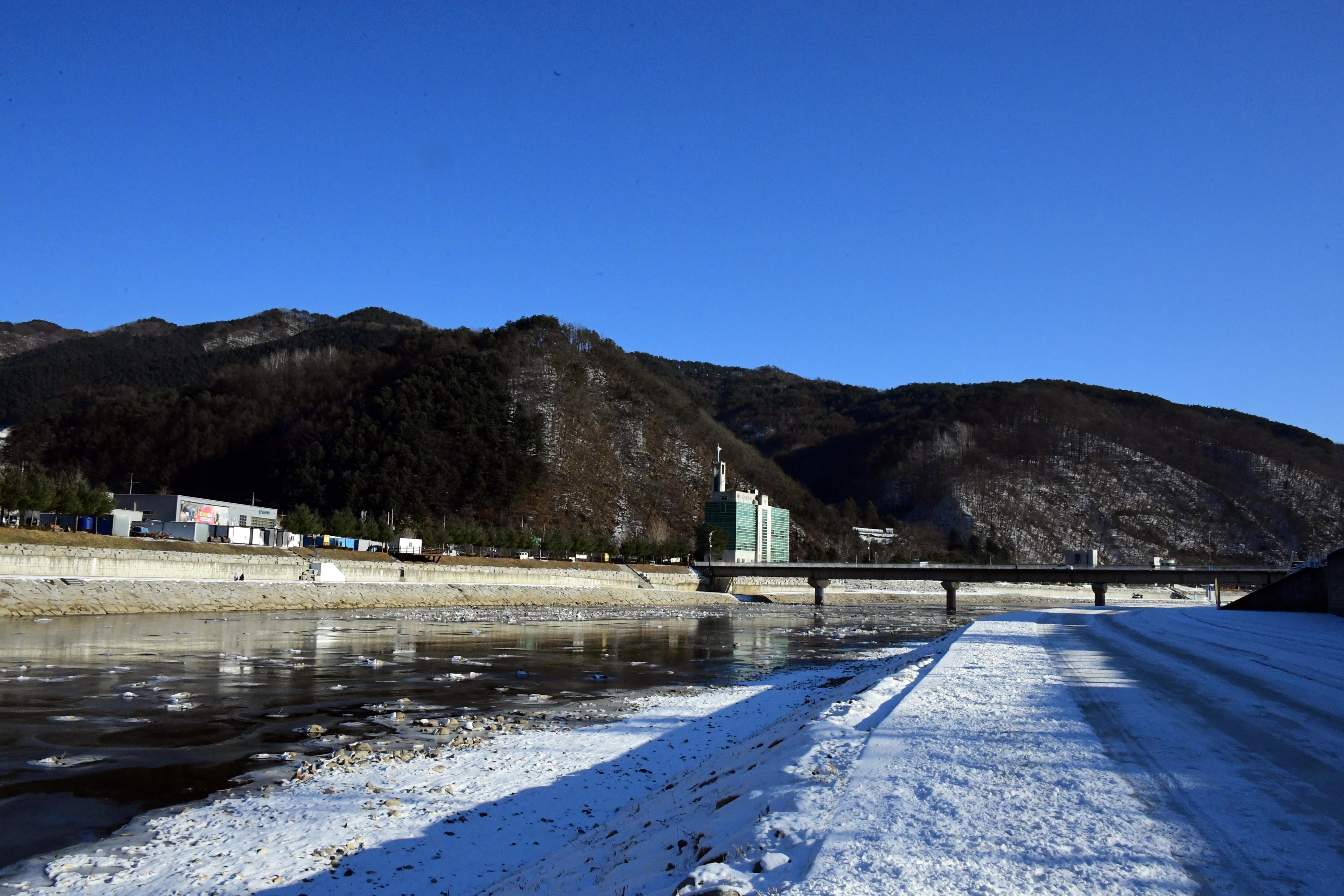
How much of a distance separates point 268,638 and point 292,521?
6603cm

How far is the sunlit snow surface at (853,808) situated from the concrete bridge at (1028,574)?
78.5 metres

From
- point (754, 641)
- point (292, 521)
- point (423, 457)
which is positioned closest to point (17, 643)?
point (754, 641)

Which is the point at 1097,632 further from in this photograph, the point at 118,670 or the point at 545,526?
the point at 545,526

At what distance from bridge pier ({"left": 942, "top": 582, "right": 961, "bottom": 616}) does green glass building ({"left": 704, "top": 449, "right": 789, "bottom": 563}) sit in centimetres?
5853

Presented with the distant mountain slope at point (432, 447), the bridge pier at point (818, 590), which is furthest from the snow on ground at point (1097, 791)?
the distant mountain slope at point (432, 447)

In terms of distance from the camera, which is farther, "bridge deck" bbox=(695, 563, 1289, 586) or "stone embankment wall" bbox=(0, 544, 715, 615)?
"bridge deck" bbox=(695, 563, 1289, 586)

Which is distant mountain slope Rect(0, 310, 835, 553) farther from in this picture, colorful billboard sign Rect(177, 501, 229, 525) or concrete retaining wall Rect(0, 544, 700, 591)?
concrete retaining wall Rect(0, 544, 700, 591)

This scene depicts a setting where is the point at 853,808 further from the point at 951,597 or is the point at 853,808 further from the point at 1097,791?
the point at 951,597

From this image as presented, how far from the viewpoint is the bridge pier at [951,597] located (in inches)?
3536

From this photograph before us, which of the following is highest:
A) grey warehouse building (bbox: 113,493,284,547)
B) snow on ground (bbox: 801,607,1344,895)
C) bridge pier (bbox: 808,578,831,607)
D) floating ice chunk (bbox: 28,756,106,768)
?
grey warehouse building (bbox: 113,493,284,547)

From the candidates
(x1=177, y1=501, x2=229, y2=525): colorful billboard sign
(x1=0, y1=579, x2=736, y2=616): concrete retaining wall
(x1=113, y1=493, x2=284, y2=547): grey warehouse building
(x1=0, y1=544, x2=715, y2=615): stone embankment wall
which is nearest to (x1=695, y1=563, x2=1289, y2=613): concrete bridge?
(x1=0, y1=544, x2=715, y2=615): stone embankment wall

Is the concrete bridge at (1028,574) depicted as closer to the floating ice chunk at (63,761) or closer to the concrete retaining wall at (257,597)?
the concrete retaining wall at (257,597)

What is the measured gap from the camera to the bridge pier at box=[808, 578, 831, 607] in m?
108

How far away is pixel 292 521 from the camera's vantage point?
94.3 meters
